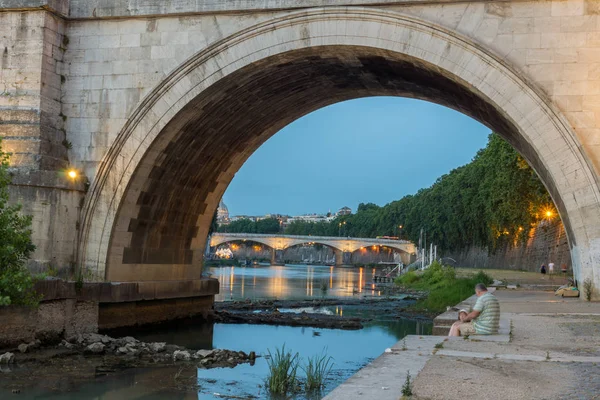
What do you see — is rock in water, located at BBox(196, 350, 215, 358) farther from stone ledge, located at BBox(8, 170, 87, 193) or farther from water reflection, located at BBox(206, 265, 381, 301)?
water reflection, located at BBox(206, 265, 381, 301)

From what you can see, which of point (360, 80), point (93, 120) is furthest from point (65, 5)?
point (360, 80)

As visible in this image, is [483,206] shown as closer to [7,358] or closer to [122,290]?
[122,290]

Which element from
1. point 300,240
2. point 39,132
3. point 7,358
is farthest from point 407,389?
point 300,240

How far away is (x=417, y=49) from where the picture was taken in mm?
13930

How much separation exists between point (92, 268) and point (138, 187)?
2.02m

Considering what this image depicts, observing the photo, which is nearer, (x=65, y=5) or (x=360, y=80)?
(x=65, y=5)

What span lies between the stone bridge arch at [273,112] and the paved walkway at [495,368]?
152 inches

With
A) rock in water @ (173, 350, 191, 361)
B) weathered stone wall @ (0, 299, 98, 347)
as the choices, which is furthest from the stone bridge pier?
rock in water @ (173, 350, 191, 361)

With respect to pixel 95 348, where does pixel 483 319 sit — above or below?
above

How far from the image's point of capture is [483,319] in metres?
9.69

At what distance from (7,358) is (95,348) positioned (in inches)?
73.4

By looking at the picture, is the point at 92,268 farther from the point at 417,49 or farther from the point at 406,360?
the point at 406,360

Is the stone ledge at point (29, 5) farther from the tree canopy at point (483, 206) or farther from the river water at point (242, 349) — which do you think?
the tree canopy at point (483, 206)

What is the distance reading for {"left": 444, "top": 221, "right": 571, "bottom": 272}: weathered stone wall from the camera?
A: 38906 millimetres
